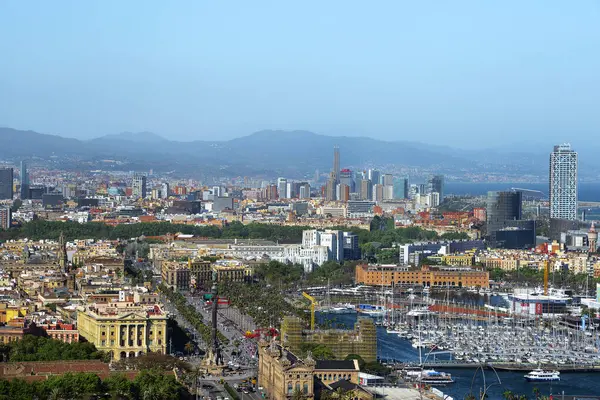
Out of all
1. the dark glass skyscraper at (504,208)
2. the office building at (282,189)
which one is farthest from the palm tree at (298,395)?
the office building at (282,189)

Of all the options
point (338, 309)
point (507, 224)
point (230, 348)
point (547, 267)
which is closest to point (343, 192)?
point (507, 224)

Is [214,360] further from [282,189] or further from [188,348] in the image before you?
[282,189]

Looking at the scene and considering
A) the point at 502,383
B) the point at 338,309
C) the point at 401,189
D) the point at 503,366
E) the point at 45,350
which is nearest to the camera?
the point at 45,350

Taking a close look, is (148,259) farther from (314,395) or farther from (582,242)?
(314,395)

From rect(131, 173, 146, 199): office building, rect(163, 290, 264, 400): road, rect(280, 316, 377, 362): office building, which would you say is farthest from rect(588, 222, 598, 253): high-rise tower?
rect(131, 173, 146, 199): office building

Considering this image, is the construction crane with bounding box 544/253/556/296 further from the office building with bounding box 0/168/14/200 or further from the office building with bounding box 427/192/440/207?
the office building with bounding box 0/168/14/200
